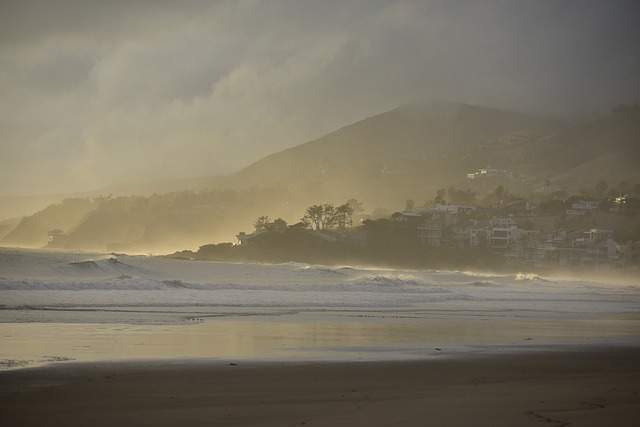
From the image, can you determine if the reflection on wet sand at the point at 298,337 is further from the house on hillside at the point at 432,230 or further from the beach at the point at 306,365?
the house on hillside at the point at 432,230

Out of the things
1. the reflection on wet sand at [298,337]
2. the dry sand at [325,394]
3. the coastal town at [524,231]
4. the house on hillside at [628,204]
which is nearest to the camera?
the dry sand at [325,394]

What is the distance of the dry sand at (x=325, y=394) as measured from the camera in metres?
9.31

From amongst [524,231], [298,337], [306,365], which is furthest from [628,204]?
[306,365]

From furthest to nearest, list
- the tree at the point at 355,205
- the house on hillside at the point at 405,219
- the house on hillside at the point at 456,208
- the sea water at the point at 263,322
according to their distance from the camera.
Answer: the tree at the point at 355,205 → the house on hillside at the point at 456,208 → the house on hillside at the point at 405,219 → the sea water at the point at 263,322

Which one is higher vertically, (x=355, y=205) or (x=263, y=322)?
(x=355, y=205)

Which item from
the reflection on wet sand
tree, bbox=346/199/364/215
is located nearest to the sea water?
the reflection on wet sand

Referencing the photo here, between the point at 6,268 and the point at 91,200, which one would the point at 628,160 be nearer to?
the point at 91,200

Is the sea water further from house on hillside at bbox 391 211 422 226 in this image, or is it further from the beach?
house on hillside at bbox 391 211 422 226

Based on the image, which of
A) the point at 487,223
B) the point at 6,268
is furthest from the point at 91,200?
the point at 6,268

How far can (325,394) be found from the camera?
1085cm

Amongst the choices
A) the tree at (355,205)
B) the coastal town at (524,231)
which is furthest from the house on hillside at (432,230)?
the tree at (355,205)

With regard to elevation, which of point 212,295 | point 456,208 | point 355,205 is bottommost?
point 212,295

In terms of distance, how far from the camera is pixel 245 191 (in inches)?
7470

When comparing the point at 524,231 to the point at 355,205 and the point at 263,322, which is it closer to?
the point at 355,205
